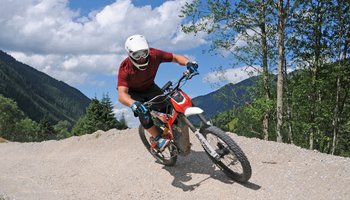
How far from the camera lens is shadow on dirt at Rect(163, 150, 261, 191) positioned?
7562 mm

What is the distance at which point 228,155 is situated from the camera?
7.05 meters

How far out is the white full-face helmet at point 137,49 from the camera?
23.4 feet

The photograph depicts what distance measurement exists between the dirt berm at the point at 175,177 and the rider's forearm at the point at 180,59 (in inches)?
98.2

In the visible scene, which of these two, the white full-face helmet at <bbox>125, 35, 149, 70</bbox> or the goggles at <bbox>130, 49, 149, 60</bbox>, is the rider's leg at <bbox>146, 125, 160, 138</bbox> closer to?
the white full-face helmet at <bbox>125, 35, 149, 70</bbox>

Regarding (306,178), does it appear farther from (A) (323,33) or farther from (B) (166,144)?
(A) (323,33)

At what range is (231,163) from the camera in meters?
7.18

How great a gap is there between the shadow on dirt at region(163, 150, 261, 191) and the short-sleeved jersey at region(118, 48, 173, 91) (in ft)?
7.08

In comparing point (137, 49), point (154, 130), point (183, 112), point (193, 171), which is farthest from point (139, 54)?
point (193, 171)

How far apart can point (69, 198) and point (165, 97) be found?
9.39 feet

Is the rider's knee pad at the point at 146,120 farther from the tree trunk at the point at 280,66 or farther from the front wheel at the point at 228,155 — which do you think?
the tree trunk at the point at 280,66

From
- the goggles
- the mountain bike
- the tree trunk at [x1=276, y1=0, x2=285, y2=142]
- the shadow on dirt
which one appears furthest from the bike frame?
the tree trunk at [x1=276, y1=0, x2=285, y2=142]

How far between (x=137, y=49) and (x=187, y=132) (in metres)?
1.97

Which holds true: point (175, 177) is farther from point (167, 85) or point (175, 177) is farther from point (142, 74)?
point (142, 74)

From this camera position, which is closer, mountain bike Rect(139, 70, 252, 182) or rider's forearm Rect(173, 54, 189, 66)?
mountain bike Rect(139, 70, 252, 182)
